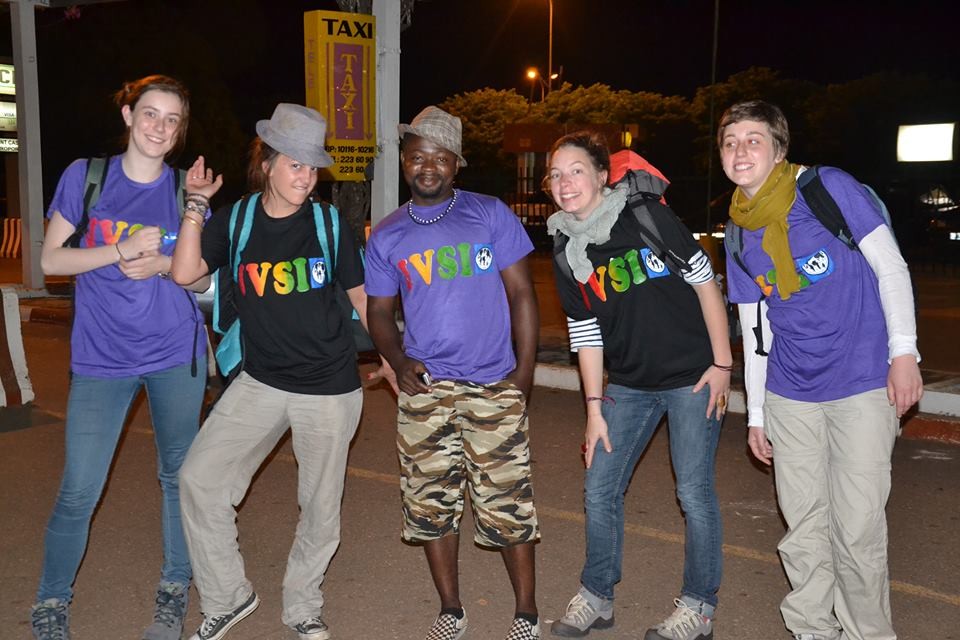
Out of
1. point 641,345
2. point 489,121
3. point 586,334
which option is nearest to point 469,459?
point 586,334

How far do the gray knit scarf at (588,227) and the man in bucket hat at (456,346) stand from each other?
17 cm

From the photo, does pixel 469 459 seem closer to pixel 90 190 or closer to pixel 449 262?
pixel 449 262

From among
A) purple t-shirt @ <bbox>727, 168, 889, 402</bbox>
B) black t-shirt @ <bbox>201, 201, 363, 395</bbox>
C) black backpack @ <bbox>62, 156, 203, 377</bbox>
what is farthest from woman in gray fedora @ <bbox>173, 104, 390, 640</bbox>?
purple t-shirt @ <bbox>727, 168, 889, 402</bbox>

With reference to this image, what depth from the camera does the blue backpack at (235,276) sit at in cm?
428

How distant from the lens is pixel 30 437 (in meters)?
8.09

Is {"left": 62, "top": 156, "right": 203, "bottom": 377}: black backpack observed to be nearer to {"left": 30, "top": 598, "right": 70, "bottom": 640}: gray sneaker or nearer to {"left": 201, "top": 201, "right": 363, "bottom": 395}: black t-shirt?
{"left": 201, "top": 201, "right": 363, "bottom": 395}: black t-shirt

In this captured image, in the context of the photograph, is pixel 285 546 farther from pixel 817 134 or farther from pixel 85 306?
pixel 817 134

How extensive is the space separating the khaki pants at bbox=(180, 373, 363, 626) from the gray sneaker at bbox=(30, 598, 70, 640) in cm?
54

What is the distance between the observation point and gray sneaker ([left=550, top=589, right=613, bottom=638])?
4.58 m

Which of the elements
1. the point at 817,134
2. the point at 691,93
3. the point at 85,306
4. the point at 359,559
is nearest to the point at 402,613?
the point at 359,559

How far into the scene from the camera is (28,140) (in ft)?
57.2

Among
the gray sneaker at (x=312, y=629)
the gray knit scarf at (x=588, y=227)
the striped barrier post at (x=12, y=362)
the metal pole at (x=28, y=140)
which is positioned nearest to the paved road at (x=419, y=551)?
the gray sneaker at (x=312, y=629)

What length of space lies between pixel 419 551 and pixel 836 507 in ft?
7.73

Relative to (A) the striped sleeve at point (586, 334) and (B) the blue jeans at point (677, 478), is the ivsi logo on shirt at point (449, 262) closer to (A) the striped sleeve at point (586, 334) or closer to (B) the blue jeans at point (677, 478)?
(A) the striped sleeve at point (586, 334)
